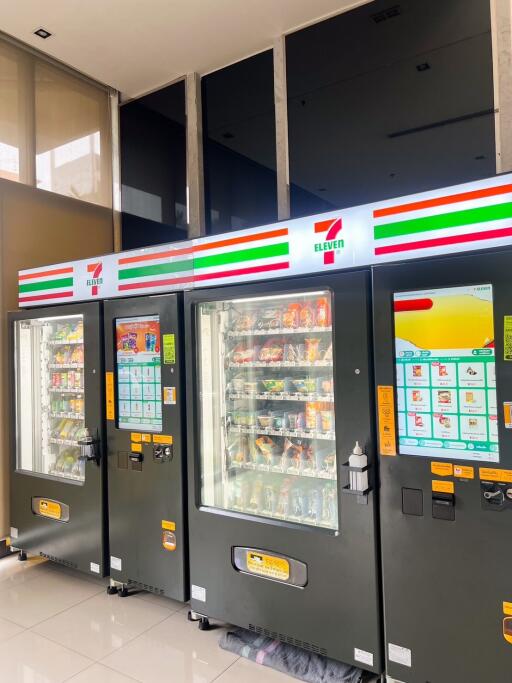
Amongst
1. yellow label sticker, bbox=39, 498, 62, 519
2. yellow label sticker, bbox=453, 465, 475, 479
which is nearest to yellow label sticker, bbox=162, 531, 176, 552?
yellow label sticker, bbox=39, 498, 62, 519

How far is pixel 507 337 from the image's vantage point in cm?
184

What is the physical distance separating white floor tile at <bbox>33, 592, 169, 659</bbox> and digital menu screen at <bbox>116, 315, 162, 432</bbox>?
3.58 ft

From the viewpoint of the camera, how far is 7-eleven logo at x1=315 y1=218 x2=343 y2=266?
226cm

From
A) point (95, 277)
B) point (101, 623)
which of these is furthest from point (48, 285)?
point (101, 623)

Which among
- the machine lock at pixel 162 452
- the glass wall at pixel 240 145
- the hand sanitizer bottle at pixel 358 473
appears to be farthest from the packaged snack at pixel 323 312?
the glass wall at pixel 240 145

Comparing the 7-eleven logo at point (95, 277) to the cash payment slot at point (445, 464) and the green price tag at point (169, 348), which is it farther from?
the cash payment slot at point (445, 464)

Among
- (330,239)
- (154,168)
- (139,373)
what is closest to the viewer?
(330,239)

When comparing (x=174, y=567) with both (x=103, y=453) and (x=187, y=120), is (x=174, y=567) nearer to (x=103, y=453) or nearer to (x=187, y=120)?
(x=103, y=453)

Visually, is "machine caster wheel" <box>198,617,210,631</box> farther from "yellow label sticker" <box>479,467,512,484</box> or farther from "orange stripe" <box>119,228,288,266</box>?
"orange stripe" <box>119,228,288,266</box>

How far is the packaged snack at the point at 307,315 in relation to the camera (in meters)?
2.60

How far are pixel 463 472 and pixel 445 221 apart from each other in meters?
1.00

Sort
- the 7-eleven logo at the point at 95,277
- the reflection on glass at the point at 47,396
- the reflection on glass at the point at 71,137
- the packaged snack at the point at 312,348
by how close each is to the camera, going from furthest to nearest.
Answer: the reflection on glass at the point at 71,137 < the reflection on glass at the point at 47,396 < the 7-eleven logo at the point at 95,277 < the packaged snack at the point at 312,348

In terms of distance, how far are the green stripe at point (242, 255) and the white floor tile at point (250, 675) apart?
2.02 m

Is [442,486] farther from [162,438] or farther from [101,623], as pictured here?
[101,623]
